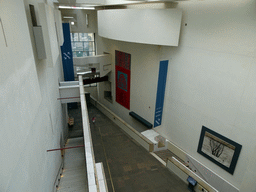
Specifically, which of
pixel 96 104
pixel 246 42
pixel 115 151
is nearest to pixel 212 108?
pixel 246 42

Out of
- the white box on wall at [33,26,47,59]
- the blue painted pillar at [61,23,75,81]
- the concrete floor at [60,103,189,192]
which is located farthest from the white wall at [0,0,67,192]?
the blue painted pillar at [61,23,75,81]

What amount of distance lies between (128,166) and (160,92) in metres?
4.28

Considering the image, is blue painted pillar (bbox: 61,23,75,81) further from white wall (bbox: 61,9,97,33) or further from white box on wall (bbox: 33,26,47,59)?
white box on wall (bbox: 33,26,47,59)

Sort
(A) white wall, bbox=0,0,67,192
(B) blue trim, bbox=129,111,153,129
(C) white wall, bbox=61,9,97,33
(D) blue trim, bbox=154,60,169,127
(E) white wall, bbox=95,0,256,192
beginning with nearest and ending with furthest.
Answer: (A) white wall, bbox=0,0,67,192, (E) white wall, bbox=95,0,256,192, (D) blue trim, bbox=154,60,169,127, (B) blue trim, bbox=129,111,153,129, (C) white wall, bbox=61,9,97,33

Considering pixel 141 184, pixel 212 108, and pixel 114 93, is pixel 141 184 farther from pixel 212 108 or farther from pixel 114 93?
pixel 114 93

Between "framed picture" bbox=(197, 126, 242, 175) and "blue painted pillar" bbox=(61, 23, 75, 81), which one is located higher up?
"blue painted pillar" bbox=(61, 23, 75, 81)

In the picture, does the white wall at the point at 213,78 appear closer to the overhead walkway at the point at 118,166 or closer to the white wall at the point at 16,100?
the overhead walkway at the point at 118,166

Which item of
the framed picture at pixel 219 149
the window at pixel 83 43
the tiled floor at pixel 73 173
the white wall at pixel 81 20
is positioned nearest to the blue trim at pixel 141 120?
the framed picture at pixel 219 149

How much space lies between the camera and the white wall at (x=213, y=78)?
19.8 feet

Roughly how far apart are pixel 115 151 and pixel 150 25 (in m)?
6.99

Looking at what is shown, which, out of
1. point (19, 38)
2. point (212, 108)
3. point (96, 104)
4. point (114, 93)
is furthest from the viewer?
point (96, 104)

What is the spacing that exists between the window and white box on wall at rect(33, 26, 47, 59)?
1266 centimetres

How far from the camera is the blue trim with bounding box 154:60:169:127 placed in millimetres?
8966

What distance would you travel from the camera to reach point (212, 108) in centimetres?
737
